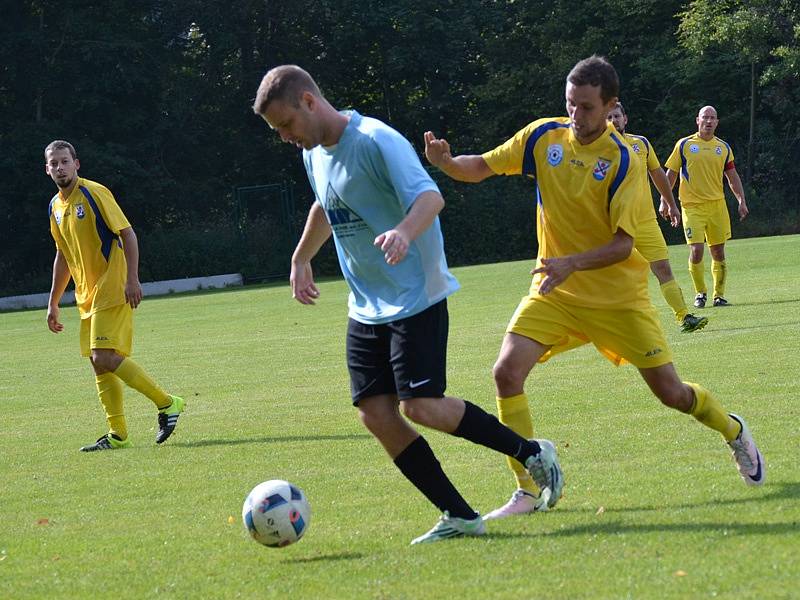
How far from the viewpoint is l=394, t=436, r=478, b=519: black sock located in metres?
5.41

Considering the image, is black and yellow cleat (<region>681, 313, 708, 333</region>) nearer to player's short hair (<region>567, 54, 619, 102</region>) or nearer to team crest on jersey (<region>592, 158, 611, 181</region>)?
team crest on jersey (<region>592, 158, 611, 181</region>)

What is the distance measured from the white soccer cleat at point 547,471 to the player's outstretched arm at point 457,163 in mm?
1411

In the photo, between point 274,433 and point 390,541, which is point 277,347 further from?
point 390,541

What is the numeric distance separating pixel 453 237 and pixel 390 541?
37.4 m

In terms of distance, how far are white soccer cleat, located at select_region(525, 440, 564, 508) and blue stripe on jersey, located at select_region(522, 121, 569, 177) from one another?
1426mm

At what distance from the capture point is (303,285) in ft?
18.8

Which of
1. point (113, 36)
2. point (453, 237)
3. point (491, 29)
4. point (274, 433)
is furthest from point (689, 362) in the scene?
point (491, 29)

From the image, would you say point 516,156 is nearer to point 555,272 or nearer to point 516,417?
point 555,272

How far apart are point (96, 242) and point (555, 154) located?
4643 millimetres

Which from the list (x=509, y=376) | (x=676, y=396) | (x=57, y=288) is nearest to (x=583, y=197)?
(x=509, y=376)

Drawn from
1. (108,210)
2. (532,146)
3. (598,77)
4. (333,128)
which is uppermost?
(598,77)

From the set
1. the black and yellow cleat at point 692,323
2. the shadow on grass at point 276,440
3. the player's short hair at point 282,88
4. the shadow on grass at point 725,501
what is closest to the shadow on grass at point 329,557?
the shadow on grass at point 725,501

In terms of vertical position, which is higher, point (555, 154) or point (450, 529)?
point (555, 154)

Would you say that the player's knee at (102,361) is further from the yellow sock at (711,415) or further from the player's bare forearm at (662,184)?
the player's bare forearm at (662,184)
